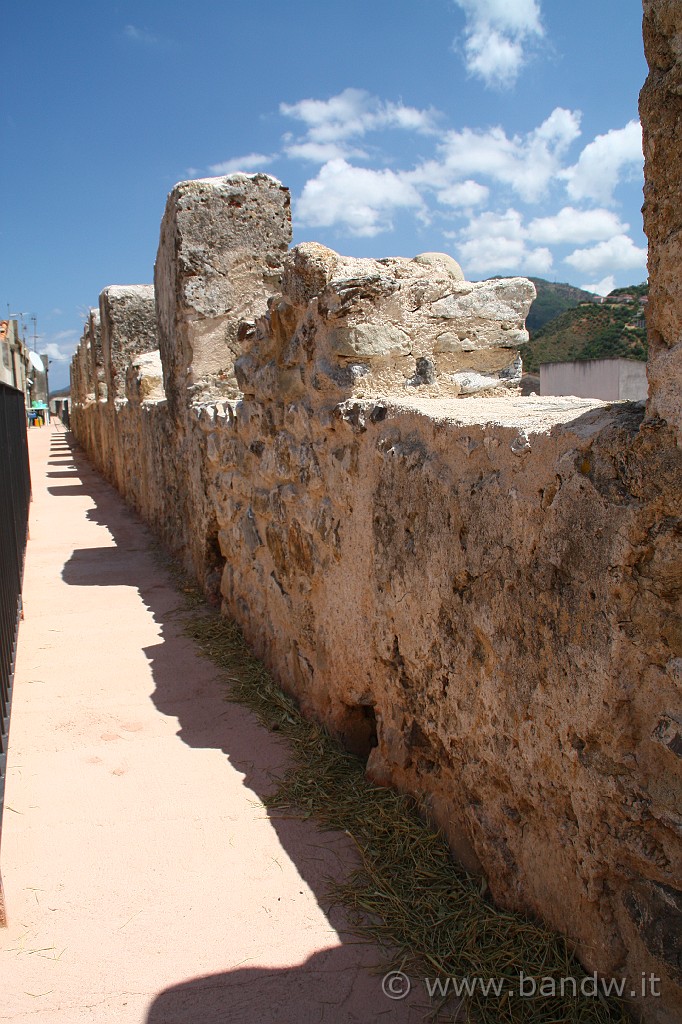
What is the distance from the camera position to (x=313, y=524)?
3.02 meters

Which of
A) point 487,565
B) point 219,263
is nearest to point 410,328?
point 487,565

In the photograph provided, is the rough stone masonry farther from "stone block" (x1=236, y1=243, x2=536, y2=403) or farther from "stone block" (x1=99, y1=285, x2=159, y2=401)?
"stone block" (x1=99, y1=285, x2=159, y2=401)

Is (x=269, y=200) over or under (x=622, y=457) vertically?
over

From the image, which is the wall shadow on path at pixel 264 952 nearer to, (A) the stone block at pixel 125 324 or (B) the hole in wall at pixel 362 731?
(B) the hole in wall at pixel 362 731

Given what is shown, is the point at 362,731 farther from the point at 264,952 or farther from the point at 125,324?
the point at 125,324

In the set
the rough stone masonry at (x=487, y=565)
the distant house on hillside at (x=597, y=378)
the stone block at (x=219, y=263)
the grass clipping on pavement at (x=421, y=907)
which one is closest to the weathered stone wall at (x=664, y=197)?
the rough stone masonry at (x=487, y=565)

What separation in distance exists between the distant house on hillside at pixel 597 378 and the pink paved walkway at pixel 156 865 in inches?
528

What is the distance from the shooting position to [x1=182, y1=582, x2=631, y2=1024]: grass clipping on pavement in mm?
1653

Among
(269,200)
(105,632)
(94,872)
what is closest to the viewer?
(94,872)

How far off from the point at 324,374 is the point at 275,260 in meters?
2.70

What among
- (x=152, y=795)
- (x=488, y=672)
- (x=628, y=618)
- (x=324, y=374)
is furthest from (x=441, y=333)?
(x=152, y=795)

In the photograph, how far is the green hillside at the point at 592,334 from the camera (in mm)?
24516

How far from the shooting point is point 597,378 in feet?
53.5

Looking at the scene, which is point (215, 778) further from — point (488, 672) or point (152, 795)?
point (488, 672)
